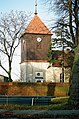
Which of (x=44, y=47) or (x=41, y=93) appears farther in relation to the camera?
(x=44, y=47)

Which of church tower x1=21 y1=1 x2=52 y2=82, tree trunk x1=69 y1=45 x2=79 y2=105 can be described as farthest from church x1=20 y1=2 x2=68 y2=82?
tree trunk x1=69 y1=45 x2=79 y2=105

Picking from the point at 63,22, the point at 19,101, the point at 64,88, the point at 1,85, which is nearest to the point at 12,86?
the point at 1,85

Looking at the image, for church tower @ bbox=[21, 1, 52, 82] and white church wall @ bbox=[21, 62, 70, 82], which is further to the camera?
church tower @ bbox=[21, 1, 52, 82]

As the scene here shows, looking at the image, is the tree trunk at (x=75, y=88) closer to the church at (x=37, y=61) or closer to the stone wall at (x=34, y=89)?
the stone wall at (x=34, y=89)

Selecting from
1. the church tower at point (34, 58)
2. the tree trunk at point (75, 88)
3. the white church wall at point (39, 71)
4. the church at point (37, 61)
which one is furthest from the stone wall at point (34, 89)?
the church at point (37, 61)

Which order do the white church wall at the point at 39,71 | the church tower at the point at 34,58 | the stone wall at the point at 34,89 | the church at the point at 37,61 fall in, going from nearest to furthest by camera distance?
the stone wall at the point at 34,89
the white church wall at the point at 39,71
the church tower at the point at 34,58
the church at the point at 37,61

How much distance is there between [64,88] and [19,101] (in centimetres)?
2631

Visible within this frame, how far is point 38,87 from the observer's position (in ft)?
149

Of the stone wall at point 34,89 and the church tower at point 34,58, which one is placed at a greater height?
the church tower at point 34,58

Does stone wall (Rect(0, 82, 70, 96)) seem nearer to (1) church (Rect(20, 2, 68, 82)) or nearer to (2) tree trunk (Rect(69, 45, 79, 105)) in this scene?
(2) tree trunk (Rect(69, 45, 79, 105))

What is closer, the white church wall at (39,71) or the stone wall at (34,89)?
the stone wall at (34,89)

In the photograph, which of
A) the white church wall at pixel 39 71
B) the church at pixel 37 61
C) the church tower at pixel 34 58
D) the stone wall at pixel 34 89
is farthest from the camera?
the church at pixel 37 61

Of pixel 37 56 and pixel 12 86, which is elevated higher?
pixel 37 56

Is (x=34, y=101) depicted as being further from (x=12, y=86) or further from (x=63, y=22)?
(x=12, y=86)
